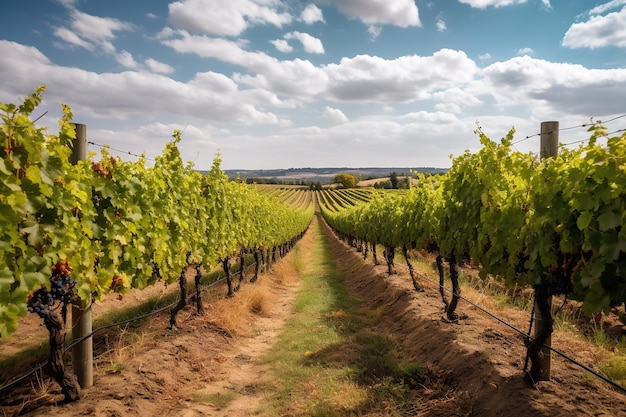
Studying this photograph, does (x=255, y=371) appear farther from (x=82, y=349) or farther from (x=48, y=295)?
(x=48, y=295)

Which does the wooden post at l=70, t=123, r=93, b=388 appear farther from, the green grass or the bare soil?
the green grass

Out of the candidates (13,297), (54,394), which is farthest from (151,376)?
(13,297)

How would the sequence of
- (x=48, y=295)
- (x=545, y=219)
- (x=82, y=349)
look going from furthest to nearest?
(x=82, y=349) → (x=545, y=219) → (x=48, y=295)

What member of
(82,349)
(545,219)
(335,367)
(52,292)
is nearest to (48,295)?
(52,292)

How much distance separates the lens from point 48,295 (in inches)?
151

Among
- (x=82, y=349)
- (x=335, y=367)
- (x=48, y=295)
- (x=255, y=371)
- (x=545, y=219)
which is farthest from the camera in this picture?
(x=255, y=371)

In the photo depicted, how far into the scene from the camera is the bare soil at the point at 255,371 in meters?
4.37

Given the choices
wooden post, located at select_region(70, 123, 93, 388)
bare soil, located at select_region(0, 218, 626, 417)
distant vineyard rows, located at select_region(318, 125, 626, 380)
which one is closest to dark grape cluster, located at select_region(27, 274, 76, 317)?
wooden post, located at select_region(70, 123, 93, 388)

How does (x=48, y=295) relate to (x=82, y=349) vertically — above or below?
above

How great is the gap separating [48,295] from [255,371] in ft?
12.4

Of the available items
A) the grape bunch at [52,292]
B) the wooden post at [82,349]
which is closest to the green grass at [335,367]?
the wooden post at [82,349]

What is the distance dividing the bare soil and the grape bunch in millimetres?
1240

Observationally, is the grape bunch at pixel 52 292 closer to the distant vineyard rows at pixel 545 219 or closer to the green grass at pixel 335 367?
the green grass at pixel 335 367

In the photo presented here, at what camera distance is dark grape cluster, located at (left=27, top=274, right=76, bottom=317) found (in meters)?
3.81
